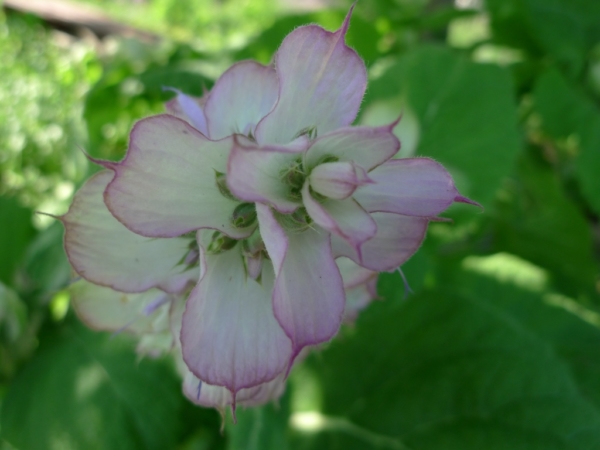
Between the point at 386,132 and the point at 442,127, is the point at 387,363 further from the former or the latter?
the point at 386,132

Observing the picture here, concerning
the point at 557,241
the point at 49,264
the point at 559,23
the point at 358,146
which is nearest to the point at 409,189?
the point at 358,146

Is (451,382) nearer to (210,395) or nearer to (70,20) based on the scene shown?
(210,395)

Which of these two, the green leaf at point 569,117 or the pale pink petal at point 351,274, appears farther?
the green leaf at point 569,117

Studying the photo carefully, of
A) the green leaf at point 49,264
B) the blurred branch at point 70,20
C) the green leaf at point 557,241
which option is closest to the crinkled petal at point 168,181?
the green leaf at point 49,264

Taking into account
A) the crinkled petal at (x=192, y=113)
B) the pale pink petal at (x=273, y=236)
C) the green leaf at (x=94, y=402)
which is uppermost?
the crinkled petal at (x=192, y=113)

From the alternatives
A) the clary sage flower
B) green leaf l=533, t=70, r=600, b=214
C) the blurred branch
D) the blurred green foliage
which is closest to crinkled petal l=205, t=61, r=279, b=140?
the clary sage flower

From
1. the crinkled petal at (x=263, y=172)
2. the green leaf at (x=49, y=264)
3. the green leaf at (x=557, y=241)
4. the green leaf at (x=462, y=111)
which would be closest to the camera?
the crinkled petal at (x=263, y=172)

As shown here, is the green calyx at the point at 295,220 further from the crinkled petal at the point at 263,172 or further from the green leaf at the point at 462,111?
the green leaf at the point at 462,111

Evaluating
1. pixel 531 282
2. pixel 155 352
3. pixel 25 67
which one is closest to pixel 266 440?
pixel 155 352
